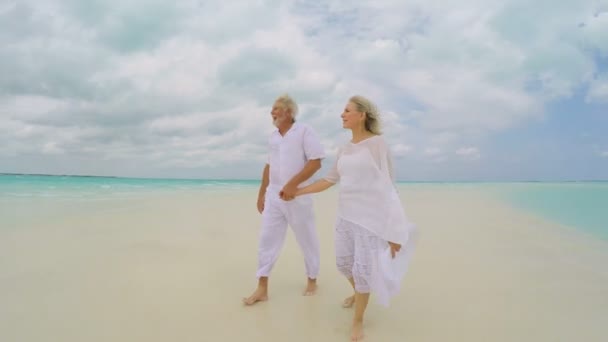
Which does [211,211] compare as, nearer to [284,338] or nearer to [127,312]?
[127,312]

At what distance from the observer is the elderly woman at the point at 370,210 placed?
103 inches

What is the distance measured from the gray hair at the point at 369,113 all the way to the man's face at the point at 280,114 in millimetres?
866

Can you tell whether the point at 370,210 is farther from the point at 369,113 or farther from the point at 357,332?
the point at 357,332

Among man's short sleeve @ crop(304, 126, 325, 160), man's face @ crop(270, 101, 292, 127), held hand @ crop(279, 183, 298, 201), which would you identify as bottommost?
held hand @ crop(279, 183, 298, 201)

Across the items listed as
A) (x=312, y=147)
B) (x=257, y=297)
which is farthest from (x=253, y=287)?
(x=312, y=147)

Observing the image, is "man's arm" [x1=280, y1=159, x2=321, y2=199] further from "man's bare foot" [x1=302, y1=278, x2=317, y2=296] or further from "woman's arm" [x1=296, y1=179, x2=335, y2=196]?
"man's bare foot" [x1=302, y1=278, x2=317, y2=296]

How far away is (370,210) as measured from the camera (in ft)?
8.78

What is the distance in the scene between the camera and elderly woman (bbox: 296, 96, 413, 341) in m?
2.61

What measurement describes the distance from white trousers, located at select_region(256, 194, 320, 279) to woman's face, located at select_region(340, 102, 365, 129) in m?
0.92

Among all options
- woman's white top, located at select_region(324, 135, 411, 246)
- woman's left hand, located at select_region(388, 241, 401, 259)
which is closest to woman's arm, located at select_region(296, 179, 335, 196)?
woman's white top, located at select_region(324, 135, 411, 246)

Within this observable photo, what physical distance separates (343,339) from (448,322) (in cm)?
87

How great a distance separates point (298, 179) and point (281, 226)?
529mm

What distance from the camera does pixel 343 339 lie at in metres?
2.67

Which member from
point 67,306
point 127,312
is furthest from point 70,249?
point 127,312
